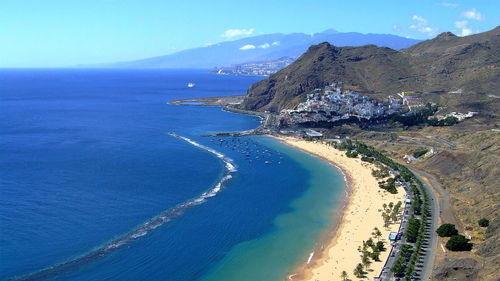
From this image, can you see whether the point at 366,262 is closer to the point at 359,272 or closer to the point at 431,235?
the point at 359,272

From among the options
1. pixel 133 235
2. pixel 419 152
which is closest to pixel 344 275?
pixel 133 235

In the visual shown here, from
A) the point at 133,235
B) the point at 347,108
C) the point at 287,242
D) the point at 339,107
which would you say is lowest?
the point at 287,242

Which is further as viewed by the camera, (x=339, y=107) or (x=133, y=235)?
(x=339, y=107)

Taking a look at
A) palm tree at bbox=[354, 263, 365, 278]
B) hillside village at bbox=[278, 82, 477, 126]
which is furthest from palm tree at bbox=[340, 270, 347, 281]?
hillside village at bbox=[278, 82, 477, 126]

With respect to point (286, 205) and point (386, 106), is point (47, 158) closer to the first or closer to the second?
point (286, 205)

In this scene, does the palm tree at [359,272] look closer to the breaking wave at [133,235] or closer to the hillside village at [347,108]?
the breaking wave at [133,235]

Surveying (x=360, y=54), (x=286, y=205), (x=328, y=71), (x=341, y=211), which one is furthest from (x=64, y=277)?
(x=360, y=54)
